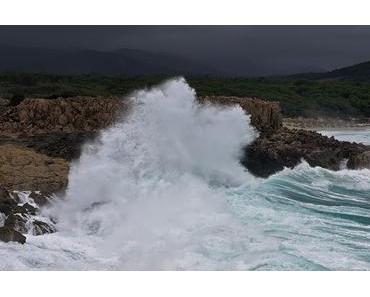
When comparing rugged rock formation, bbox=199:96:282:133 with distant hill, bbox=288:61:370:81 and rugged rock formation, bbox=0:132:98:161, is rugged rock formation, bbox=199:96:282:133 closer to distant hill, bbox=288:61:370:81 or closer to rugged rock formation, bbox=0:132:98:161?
distant hill, bbox=288:61:370:81

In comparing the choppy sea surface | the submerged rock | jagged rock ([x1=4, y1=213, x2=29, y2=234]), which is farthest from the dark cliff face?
jagged rock ([x1=4, y1=213, x2=29, y2=234])

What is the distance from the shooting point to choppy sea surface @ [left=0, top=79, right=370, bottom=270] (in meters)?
8.49

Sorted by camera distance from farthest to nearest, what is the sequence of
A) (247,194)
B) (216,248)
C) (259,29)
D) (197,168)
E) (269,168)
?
(269,168) → (197,168) → (247,194) → (259,29) → (216,248)

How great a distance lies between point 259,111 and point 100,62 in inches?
194

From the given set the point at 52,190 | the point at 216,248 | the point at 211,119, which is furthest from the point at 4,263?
the point at 211,119

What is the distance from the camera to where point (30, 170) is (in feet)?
40.7

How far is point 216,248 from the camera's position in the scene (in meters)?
8.84

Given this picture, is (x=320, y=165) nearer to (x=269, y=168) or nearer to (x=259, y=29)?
(x=269, y=168)

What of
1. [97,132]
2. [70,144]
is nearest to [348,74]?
[97,132]

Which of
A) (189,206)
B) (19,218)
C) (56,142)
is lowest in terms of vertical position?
(19,218)

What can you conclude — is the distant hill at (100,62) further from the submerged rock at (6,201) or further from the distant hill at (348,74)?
the distant hill at (348,74)

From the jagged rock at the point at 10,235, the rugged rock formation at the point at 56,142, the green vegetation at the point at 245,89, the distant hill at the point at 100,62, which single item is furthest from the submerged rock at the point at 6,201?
the green vegetation at the point at 245,89

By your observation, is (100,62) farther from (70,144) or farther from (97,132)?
(70,144)

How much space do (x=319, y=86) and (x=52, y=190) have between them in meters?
15.1
